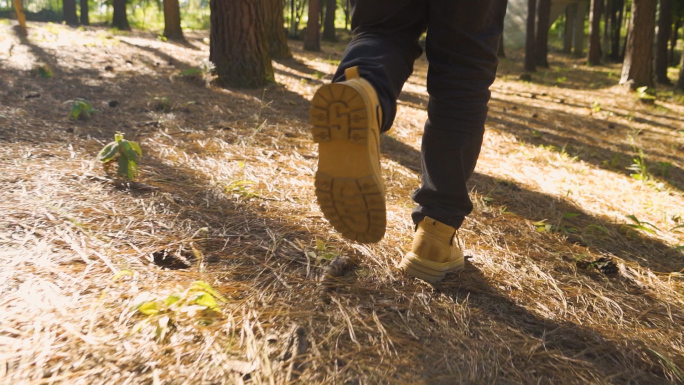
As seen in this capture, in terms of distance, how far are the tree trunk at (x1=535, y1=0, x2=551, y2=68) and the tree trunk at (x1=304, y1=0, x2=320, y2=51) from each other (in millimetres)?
4825

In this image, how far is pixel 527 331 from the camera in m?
1.38

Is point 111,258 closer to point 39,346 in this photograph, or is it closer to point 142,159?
point 39,346

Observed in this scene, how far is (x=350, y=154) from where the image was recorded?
131 cm

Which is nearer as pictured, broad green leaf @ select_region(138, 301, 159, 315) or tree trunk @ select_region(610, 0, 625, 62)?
broad green leaf @ select_region(138, 301, 159, 315)

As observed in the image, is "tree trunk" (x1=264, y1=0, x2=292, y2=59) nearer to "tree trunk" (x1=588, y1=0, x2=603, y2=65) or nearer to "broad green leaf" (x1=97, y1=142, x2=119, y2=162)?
"broad green leaf" (x1=97, y1=142, x2=119, y2=162)

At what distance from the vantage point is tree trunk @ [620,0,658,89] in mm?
7773

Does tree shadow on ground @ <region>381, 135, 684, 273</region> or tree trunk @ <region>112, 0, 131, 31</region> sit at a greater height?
tree trunk @ <region>112, 0, 131, 31</region>

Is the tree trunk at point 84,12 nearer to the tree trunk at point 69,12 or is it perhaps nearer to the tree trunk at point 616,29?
the tree trunk at point 69,12

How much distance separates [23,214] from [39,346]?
31.3 inches

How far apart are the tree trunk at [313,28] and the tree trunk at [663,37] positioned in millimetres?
6748

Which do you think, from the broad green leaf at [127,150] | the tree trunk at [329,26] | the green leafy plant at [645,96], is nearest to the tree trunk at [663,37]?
the green leafy plant at [645,96]

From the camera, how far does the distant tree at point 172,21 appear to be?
1000 centimetres

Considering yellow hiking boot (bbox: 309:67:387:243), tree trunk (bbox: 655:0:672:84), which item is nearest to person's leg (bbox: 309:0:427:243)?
yellow hiking boot (bbox: 309:67:387:243)

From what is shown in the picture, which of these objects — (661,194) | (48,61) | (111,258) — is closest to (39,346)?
(111,258)
